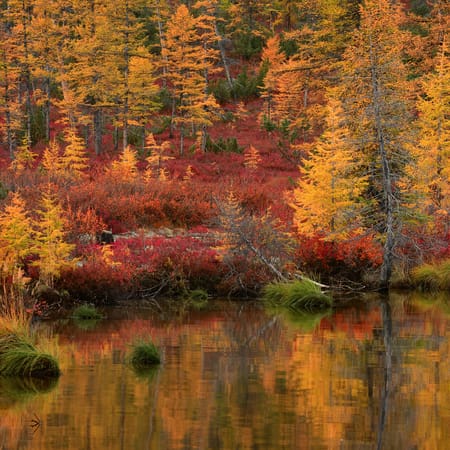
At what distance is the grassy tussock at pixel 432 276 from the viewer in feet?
77.6

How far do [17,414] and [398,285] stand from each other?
649 inches

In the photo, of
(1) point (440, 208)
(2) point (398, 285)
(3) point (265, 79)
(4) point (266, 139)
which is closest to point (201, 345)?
(2) point (398, 285)

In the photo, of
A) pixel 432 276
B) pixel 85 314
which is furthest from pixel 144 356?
pixel 432 276

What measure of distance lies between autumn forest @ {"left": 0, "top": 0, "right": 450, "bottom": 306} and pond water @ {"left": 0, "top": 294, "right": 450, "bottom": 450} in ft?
11.0

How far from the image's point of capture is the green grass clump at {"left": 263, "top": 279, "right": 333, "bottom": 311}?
2019cm

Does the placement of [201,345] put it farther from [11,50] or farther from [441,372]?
[11,50]

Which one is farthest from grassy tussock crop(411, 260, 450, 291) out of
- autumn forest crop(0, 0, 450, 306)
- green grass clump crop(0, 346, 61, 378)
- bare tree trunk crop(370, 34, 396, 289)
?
green grass clump crop(0, 346, 61, 378)

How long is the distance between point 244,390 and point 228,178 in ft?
118

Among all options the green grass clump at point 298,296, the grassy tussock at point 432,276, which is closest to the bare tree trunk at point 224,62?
the grassy tussock at point 432,276

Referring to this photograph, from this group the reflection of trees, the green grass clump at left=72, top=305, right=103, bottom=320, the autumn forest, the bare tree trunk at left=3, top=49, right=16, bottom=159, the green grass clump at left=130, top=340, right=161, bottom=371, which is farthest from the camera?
the bare tree trunk at left=3, top=49, right=16, bottom=159

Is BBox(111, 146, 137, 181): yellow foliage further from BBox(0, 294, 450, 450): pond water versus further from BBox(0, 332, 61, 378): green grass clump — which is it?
BBox(0, 332, 61, 378): green grass clump

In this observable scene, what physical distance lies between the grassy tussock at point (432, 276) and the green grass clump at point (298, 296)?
4283 millimetres

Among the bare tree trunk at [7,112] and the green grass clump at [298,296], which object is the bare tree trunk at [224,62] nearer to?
the bare tree trunk at [7,112]

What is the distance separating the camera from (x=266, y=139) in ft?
192
